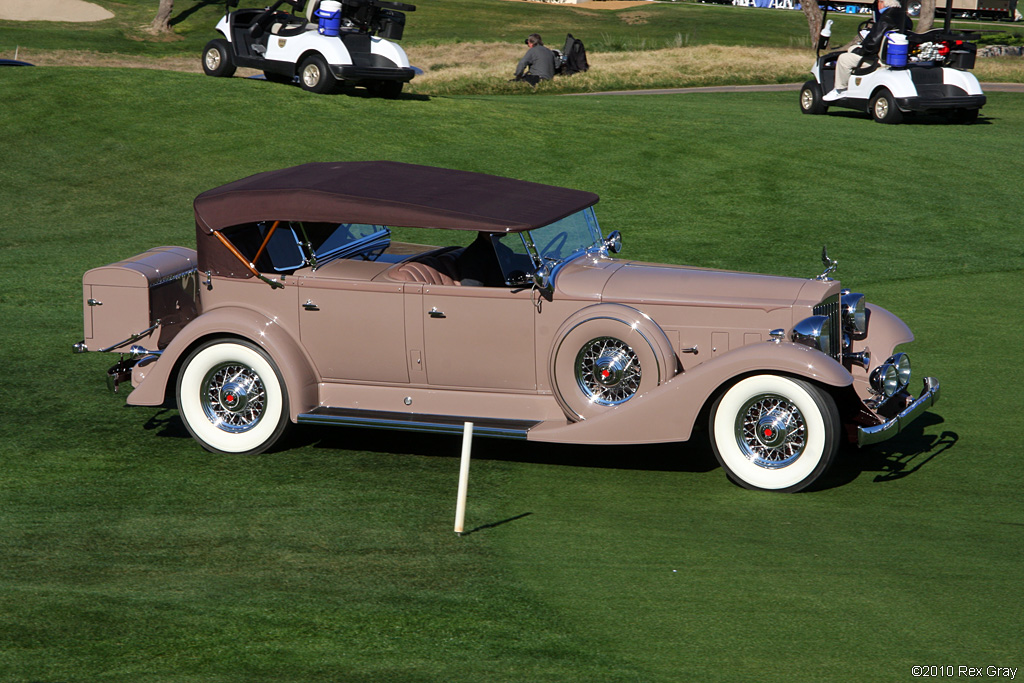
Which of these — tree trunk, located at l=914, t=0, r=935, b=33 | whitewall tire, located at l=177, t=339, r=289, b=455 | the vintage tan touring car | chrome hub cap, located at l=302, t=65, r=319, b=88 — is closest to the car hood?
the vintage tan touring car

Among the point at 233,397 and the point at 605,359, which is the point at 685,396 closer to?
the point at 605,359

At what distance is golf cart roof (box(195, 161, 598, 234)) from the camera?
6.46m

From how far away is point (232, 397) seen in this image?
22.5 ft

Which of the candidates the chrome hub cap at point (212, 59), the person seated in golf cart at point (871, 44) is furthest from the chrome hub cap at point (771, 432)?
the chrome hub cap at point (212, 59)

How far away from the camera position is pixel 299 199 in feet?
22.2

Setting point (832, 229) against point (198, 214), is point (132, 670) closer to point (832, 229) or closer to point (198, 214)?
point (198, 214)

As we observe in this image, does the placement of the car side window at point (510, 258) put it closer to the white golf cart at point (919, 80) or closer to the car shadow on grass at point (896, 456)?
the car shadow on grass at point (896, 456)

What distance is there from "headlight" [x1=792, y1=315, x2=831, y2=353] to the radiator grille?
22cm

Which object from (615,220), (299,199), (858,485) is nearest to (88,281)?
(299,199)

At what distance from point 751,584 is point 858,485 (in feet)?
5.47

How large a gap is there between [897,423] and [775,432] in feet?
2.51

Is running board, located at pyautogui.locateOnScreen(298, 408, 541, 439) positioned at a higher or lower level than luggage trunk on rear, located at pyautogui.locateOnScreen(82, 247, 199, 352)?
lower

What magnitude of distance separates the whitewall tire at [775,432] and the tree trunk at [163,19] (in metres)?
41.1

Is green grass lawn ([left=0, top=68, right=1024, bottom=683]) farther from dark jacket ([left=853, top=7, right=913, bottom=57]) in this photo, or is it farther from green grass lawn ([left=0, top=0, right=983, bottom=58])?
green grass lawn ([left=0, top=0, right=983, bottom=58])
